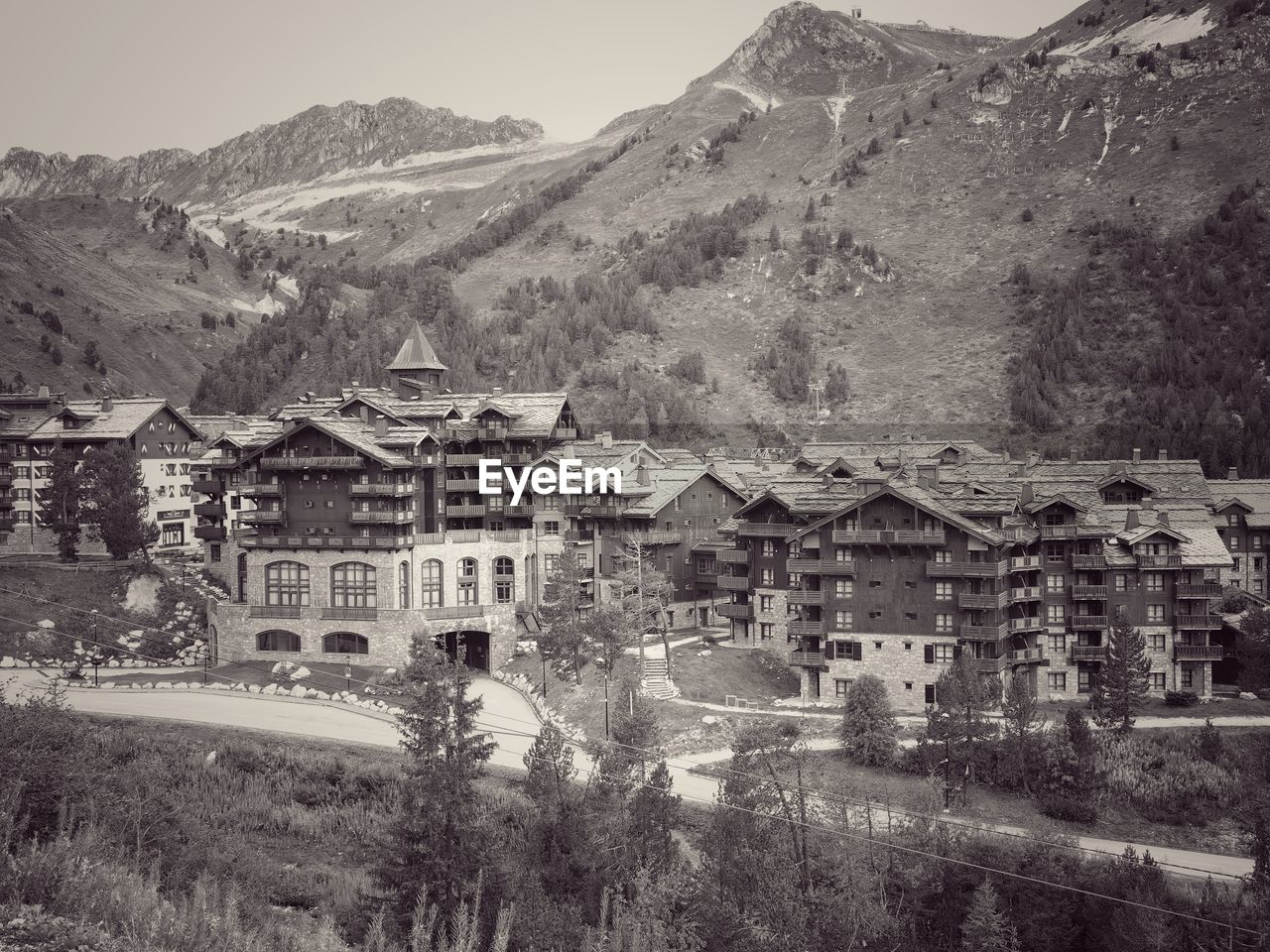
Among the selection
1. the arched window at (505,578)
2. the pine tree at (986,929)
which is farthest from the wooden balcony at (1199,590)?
the arched window at (505,578)

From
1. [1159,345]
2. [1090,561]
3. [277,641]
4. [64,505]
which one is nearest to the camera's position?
[1090,561]

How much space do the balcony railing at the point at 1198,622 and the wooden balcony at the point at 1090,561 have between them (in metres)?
5.12

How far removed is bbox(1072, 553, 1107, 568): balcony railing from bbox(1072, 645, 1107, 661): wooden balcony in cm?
453

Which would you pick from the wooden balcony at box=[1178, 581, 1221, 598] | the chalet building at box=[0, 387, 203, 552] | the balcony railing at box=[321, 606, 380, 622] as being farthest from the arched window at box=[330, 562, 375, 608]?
the wooden balcony at box=[1178, 581, 1221, 598]

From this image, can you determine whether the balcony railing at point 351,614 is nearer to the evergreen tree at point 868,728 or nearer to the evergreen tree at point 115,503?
the evergreen tree at point 115,503

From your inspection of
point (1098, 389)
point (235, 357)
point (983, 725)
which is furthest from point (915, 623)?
point (235, 357)

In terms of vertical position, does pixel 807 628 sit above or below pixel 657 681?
above

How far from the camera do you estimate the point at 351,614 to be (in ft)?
231

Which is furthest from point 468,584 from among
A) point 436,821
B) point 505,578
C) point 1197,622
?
point 1197,622

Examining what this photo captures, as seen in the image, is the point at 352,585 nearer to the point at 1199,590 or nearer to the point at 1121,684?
the point at 1121,684

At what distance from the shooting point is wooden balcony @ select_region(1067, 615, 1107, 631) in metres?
63.2

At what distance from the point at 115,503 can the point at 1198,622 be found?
7064cm

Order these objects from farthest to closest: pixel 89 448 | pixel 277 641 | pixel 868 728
Answer: pixel 89 448 → pixel 277 641 → pixel 868 728

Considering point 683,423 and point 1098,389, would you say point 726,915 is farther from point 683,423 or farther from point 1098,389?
point 1098,389
